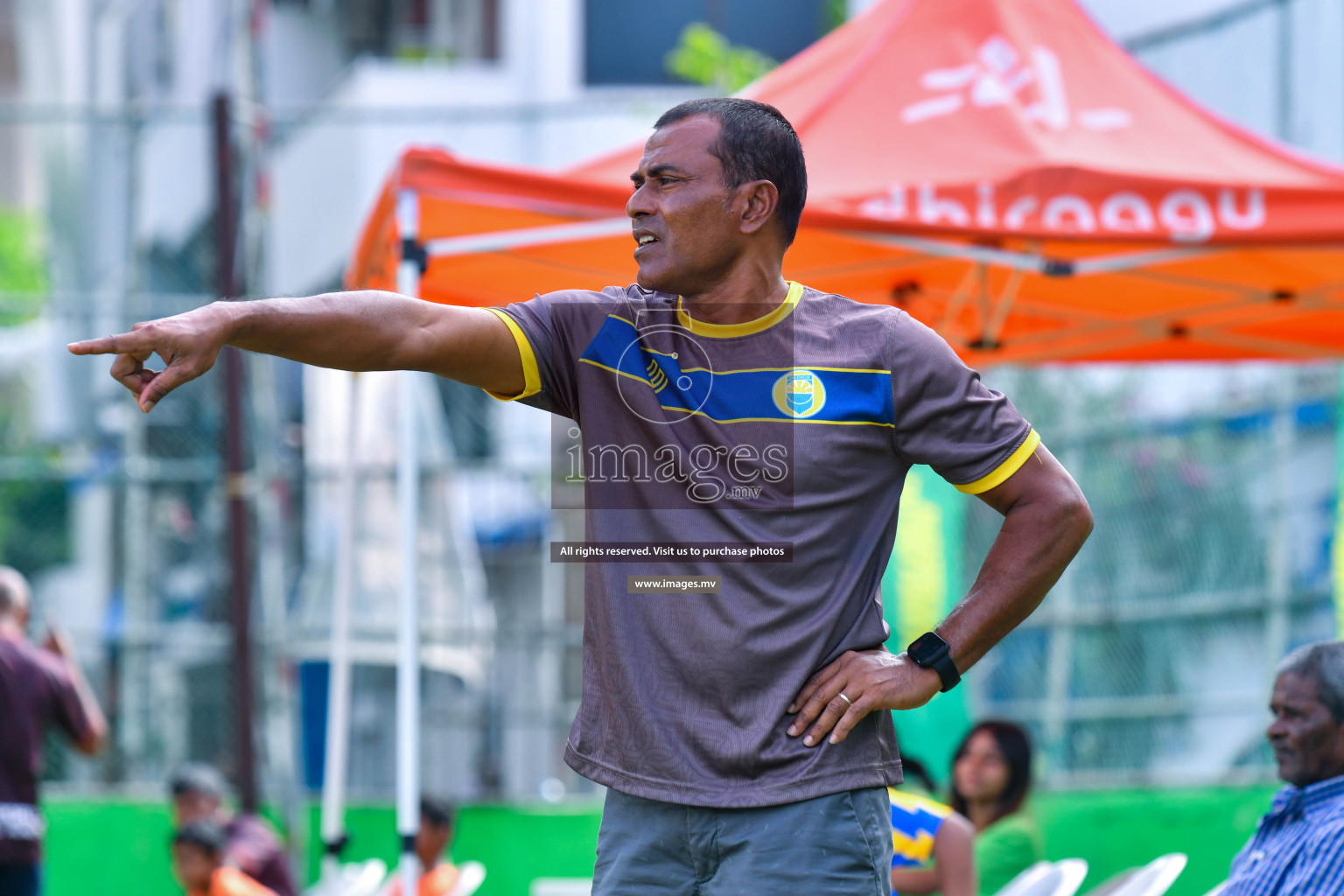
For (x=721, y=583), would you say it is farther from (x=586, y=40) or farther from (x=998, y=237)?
(x=586, y=40)

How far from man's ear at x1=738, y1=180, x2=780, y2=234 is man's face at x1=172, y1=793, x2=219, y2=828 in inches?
188

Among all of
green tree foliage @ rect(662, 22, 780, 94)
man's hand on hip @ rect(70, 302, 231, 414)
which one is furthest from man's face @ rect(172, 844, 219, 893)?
green tree foliage @ rect(662, 22, 780, 94)

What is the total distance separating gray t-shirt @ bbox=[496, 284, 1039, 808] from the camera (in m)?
2.06

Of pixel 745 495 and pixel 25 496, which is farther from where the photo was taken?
pixel 25 496

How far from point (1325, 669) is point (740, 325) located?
2037 mm

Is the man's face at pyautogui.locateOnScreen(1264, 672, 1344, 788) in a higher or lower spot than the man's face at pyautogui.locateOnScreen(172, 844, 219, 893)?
higher

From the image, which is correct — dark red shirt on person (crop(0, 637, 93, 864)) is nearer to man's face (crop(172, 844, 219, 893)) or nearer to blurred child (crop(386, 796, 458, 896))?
man's face (crop(172, 844, 219, 893))

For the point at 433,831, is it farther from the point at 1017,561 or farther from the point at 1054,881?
the point at 1017,561

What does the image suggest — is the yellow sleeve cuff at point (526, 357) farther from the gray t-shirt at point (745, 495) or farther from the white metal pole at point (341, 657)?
the white metal pole at point (341, 657)

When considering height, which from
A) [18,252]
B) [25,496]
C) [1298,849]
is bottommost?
[1298,849]

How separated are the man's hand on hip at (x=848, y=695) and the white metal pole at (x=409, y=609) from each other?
7.25 ft

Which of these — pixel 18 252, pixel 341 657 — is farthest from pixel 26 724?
pixel 18 252

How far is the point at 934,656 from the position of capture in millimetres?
2156

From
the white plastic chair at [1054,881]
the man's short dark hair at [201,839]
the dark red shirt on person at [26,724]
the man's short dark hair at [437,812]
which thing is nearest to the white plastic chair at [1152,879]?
the white plastic chair at [1054,881]
